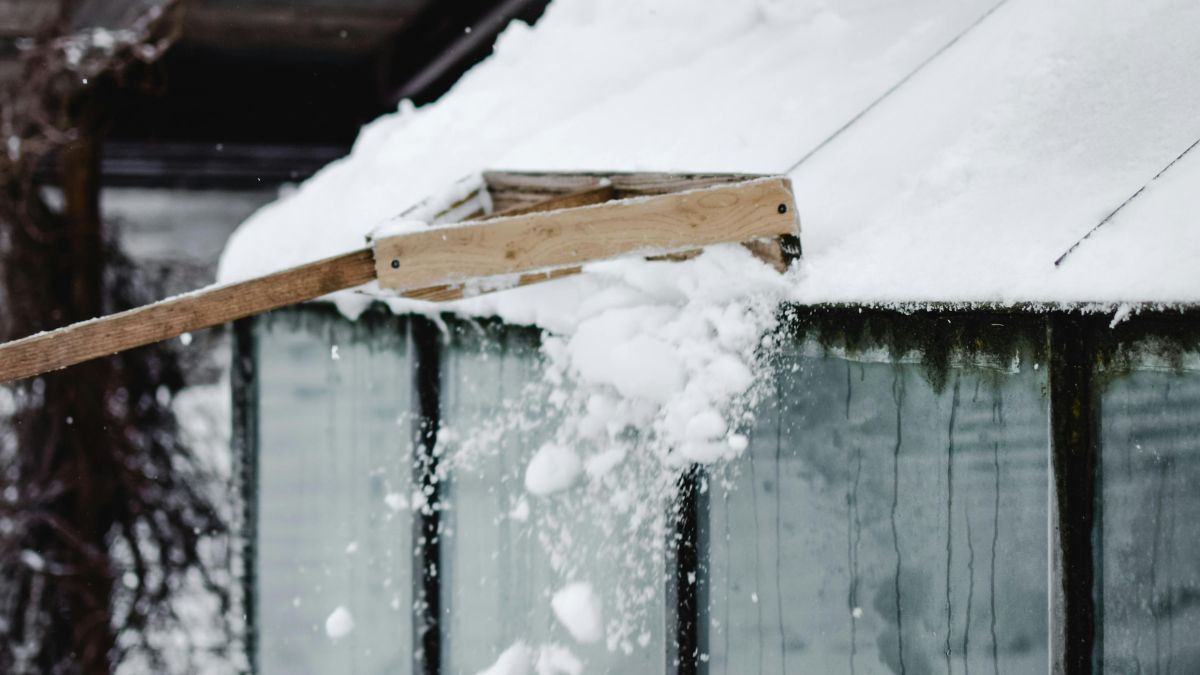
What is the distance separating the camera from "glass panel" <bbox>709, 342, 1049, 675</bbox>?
1.90 m

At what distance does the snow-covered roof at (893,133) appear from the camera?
1.79m

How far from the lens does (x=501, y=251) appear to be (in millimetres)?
2301

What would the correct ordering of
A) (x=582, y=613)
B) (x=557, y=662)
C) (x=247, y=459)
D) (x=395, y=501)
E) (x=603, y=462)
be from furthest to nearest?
(x=247, y=459) < (x=395, y=501) < (x=557, y=662) < (x=582, y=613) < (x=603, y=462)

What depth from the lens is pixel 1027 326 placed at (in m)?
1.83

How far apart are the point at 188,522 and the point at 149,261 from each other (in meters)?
1.67

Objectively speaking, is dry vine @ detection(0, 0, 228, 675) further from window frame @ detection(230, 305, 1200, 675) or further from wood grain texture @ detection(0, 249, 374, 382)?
window frame @ detection(230, 305, 1200, 675)

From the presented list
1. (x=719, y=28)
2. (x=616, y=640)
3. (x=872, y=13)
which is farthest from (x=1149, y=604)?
(x=719, y=28)

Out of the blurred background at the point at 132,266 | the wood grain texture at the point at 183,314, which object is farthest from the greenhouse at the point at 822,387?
the blurred background at the point at 132,266

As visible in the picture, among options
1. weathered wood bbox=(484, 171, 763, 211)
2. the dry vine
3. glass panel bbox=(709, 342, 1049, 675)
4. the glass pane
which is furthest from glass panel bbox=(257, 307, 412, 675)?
the dry vine

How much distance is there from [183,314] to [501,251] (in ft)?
2.47

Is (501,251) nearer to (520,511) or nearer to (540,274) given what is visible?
(540,274)

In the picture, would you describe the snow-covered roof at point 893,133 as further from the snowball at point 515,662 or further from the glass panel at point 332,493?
the snowball at point 515,662

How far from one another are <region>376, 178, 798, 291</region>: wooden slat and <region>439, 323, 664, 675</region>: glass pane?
0.59 meters

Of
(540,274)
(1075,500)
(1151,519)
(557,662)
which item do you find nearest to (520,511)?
(557,662)
